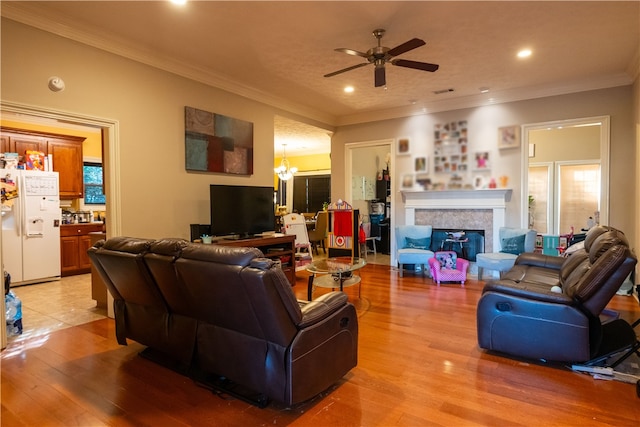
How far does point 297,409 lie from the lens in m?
2.06

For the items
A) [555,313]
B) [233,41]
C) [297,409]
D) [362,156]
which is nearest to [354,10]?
[233,41]

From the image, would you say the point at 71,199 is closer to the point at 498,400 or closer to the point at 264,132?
the point at 264,132

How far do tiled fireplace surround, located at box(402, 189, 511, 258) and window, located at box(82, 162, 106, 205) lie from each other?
593 cm

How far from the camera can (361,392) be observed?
2.26 m

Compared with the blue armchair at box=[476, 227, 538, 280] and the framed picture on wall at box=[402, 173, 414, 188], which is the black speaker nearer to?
the framed picture on wall at box=[402, 173, 414, 188]

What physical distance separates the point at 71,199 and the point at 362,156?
19.4 feet

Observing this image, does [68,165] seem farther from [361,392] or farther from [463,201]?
[463,201]

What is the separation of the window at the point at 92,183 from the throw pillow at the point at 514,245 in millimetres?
7198

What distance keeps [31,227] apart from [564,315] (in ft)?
22.4

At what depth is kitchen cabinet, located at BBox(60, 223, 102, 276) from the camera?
591 centimetres

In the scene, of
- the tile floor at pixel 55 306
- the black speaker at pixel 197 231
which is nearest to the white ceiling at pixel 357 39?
the black speaker at pixel 197 231

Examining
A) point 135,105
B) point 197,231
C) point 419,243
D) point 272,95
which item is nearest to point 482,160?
point 419,243

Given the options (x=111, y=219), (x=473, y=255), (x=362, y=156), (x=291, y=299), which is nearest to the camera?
(x=291, y=299)

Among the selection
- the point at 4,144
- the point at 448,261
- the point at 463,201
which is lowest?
the point at 448,261
